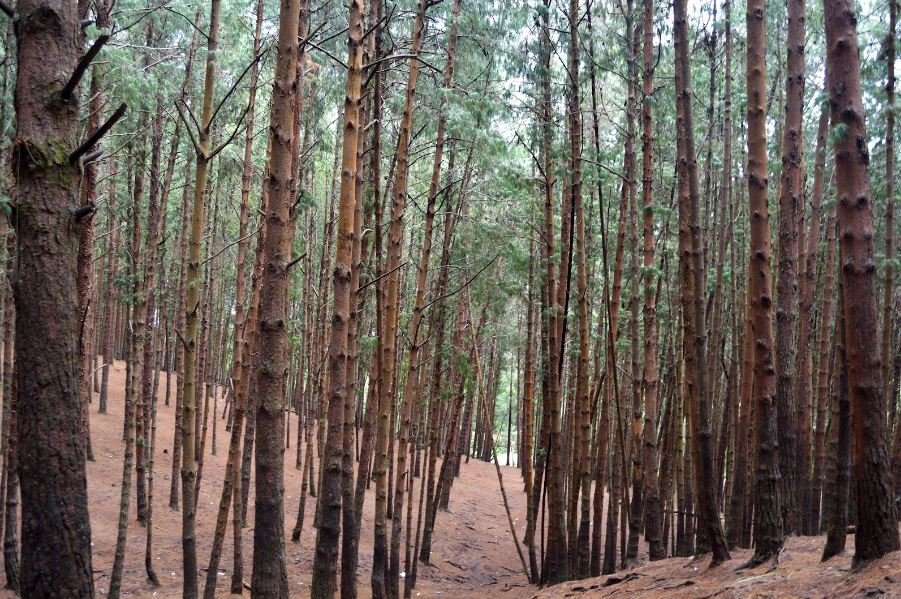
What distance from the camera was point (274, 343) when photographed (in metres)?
3.50

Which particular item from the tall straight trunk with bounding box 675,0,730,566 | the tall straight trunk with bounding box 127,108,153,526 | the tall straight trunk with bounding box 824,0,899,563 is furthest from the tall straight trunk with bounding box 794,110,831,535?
the tall straight trunk with bounding box 127,108,153,526

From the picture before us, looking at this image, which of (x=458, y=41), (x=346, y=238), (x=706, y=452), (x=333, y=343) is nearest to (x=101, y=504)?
(x=333, y=343)

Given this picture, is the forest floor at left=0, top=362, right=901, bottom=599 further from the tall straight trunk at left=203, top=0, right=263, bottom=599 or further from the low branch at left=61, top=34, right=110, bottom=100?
the low branch at left=61, top=34, right=110, bottom=100

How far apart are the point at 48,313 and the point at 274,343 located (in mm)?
1130

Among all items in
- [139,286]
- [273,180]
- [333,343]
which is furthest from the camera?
[139,286]

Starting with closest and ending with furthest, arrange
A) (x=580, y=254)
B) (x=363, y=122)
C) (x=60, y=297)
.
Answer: (x=60, y=297) → (x=580, y=254) → (x=363, y=122)

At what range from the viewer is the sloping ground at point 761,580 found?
3.44 metres

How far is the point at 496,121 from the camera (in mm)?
8391

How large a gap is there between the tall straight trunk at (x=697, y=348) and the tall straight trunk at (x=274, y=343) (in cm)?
288

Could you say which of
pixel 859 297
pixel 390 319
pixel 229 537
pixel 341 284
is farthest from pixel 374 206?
pixel 229 537

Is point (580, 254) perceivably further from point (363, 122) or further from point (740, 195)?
point (740, 195)

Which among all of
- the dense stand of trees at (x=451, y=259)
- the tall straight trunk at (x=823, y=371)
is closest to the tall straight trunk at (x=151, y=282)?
the dense stand of trees at (x=451, y=259)

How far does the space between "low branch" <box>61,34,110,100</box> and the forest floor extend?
3.75 m

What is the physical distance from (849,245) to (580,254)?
3.17 metres
